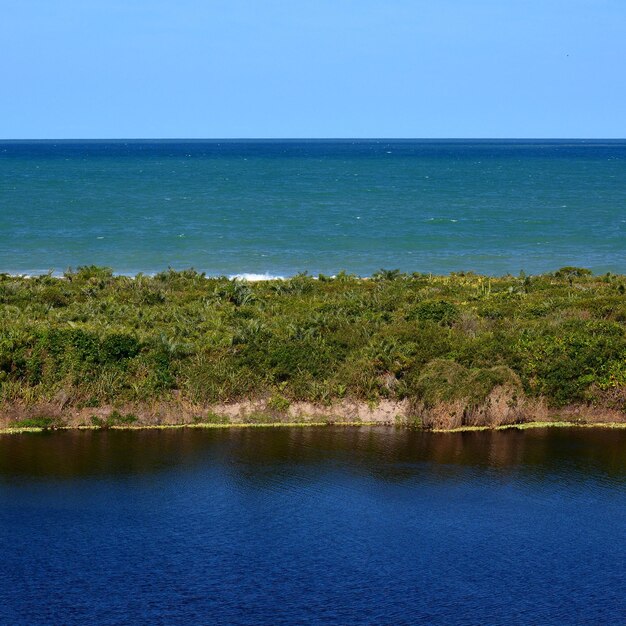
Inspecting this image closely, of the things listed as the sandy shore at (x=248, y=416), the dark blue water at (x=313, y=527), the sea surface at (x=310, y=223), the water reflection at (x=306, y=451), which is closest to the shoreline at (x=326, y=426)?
the sandy shore at (x=248, y=416)

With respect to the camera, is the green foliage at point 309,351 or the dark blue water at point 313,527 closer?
the dark blue water at point 313,527

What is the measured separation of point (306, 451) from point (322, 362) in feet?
14.7

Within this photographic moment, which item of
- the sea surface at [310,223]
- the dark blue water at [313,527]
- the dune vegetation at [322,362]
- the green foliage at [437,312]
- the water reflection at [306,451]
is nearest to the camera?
the dark blue water at [313,527]

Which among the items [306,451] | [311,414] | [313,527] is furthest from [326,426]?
[313,527]

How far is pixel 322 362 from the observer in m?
33.7

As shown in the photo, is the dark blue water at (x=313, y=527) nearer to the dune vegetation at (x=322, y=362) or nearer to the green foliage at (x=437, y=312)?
the dune vegetation at (x=322, y=362)

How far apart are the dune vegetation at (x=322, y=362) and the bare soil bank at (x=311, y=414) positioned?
0.21ft

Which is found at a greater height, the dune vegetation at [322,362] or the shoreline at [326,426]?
the dune vegetation at [322,362]

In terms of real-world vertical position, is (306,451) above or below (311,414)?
below

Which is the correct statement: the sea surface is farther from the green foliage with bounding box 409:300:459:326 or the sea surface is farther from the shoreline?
the shoreline

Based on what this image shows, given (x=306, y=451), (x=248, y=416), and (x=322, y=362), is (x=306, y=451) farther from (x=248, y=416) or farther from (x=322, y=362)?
(x=322, y=362)

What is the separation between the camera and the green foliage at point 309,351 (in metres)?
32.6

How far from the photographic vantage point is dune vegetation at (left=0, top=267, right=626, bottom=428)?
3228 centimetres

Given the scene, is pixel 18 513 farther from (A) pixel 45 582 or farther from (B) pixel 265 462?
(B) pixel 265 462
